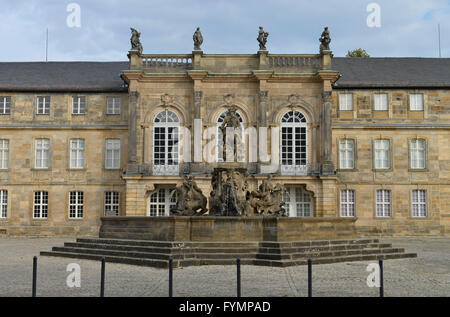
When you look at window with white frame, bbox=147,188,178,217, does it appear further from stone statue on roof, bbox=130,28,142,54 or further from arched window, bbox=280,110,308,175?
stone statue on roof, bbox=130,28,142,54

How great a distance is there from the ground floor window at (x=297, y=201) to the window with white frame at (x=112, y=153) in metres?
10.7

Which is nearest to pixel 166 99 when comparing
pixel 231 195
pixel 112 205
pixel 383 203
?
pixel 112 205

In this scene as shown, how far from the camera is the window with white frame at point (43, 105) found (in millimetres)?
38750

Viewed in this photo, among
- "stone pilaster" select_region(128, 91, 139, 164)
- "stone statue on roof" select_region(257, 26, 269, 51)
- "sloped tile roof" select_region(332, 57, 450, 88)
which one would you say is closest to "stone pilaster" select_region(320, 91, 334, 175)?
"sloped tile roof" select_region(332, 57, 450, 88)

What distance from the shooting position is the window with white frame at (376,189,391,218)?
1502 inches

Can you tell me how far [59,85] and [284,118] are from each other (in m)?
14.2

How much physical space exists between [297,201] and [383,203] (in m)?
5.45

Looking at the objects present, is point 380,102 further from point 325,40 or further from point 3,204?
point 3,204

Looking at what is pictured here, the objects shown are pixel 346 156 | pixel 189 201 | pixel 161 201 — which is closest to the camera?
pixel 189 201

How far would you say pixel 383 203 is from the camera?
125 ft

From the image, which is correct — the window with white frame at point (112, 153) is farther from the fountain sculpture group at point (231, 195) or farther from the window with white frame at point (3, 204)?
the fountain sculpture group at point (231, 195)

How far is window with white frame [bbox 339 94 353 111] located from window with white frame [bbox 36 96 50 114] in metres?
18.4

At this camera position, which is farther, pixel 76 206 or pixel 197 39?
pixel 76 206
